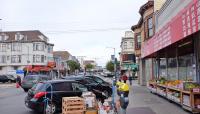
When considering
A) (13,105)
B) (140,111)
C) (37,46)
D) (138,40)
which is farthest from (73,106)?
(37,46)

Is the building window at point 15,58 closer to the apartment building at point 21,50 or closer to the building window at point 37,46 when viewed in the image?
the apartment building at point 21,50

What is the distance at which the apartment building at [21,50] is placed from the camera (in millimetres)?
85312

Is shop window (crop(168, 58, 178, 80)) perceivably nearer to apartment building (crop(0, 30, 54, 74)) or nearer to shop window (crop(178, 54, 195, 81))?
shop window (crop(178, 54, 195, 81))

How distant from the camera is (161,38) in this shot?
1955 cm

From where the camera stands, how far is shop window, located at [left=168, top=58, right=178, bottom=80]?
22.7 m

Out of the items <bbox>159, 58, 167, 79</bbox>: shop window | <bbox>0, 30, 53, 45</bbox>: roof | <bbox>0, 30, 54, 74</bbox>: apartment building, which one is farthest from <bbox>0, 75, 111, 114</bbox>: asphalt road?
<bbox>0, 30, 53, 45</bbox>: roof

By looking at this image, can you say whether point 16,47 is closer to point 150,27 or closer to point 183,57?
point 150,27

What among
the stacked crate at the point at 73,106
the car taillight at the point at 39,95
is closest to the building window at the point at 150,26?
the car taillight at the point at 39,95

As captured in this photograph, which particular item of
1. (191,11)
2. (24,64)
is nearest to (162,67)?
(191,11)

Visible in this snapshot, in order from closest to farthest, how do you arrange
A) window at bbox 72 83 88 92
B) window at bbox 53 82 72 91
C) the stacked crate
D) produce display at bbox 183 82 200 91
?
the stacked crate, produce display at bbox 183 82 200 91, window at bbox 53 82 72 91, window at bbox 72 83 88 92

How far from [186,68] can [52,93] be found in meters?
8.17

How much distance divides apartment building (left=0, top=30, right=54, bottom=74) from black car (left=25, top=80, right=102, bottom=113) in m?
69.5

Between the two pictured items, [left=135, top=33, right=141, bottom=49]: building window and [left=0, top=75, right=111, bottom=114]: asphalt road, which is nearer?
[left=0, top=75, right=111, bottom=114]: asphalt road

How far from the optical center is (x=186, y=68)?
19953 millimetres
